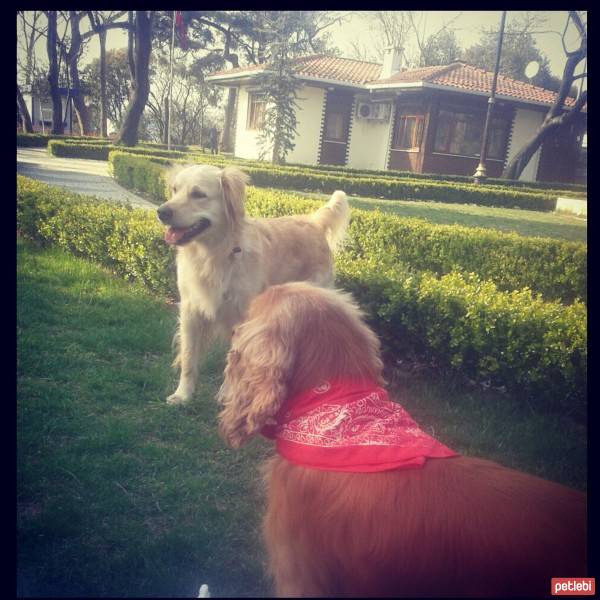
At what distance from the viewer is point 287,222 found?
494 centimetres

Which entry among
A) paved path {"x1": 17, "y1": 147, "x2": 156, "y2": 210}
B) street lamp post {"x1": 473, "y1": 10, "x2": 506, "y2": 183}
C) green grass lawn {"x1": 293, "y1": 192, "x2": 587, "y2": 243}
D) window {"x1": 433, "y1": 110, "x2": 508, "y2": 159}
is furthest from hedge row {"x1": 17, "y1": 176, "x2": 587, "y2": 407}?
window {"x1": 433, "y1": 110, "x2": 508, "y2": 159}

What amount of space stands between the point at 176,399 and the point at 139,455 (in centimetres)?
78

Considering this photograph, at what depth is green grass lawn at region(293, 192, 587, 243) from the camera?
267cm

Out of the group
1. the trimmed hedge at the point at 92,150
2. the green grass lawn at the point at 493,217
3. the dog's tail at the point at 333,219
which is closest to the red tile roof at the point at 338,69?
the trimmed hedge at the point at 92,150

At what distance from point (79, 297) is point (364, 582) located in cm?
468

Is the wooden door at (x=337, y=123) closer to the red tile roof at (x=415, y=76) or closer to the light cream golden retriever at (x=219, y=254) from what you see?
the red tile roof at (x=415, y=76)

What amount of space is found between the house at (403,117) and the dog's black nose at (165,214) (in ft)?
2.15

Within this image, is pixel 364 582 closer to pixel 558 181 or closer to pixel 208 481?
pixel 208 481

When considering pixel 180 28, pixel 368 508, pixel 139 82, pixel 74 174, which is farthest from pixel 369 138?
pixel 74 174

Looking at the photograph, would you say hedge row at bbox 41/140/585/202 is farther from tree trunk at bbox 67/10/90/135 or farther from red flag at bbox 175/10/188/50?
red flag at bbox 175/10/188/50

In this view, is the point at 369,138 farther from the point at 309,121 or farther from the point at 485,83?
the point at 485,83

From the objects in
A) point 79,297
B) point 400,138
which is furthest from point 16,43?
point 79,297

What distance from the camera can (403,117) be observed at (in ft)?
10.0

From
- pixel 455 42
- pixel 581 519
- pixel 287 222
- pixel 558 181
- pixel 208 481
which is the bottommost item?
pixel 208 481
